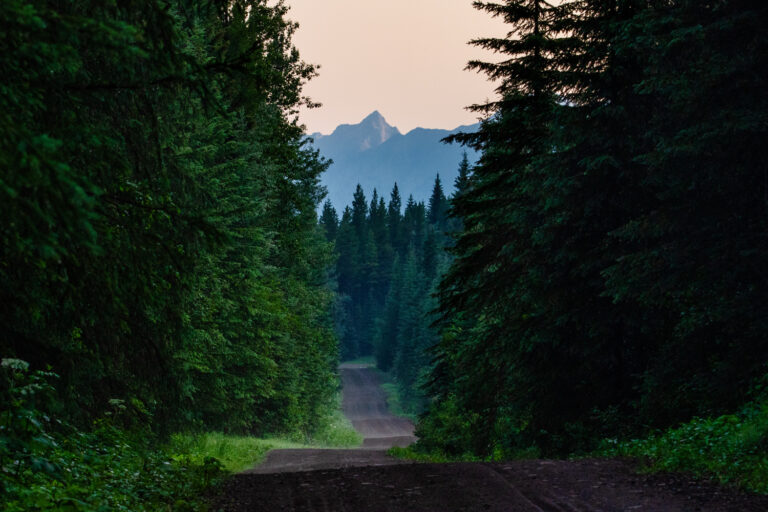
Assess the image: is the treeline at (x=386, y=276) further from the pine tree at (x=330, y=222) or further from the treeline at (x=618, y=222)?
the treeline at (x=618, y=222)

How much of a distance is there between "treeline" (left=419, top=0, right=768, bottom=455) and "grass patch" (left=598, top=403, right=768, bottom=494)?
923mm

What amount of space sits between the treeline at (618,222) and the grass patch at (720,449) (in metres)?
0.92

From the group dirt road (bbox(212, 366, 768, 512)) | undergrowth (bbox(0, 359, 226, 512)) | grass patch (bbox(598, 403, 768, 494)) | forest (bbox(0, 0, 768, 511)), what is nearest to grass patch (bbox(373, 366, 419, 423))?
forest (bbox(0, 0, 768, 511))

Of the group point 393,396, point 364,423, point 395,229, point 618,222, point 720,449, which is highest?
point 618,222

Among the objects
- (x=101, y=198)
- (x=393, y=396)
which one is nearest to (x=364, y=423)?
(x=393, y=396)

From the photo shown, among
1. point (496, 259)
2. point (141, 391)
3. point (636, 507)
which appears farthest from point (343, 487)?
point (496, 259)

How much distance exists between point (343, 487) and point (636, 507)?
4000mm

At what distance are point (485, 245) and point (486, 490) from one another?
9.13 m

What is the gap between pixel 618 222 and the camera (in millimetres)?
13953

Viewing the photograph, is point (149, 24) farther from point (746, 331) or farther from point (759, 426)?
point (746, 331)

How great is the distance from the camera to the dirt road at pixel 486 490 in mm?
7551

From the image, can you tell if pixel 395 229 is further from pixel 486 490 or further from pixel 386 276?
pixel 486 490

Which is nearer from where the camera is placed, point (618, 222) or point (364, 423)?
point (618, 222)

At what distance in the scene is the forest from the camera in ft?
16.5
